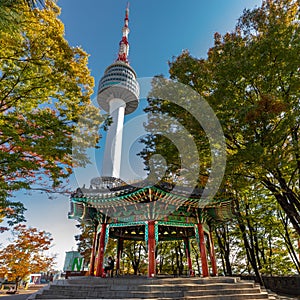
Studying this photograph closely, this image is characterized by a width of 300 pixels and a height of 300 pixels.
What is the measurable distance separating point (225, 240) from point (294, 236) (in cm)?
549

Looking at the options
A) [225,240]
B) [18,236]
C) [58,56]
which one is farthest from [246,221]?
[18,236]

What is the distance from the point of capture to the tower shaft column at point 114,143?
40906mm

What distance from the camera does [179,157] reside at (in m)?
11.4

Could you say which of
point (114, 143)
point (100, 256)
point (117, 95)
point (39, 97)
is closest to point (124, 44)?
point (117, 95)

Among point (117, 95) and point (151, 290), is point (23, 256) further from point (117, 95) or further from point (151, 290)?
point (117, 95)

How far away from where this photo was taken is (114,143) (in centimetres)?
4262

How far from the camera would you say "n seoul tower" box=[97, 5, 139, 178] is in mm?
41619

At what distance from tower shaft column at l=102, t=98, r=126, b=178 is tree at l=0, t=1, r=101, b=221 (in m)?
30.7

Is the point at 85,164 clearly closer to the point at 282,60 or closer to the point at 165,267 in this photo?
the point at 282,60

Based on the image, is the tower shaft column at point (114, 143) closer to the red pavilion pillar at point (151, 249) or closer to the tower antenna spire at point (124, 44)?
the tower antenna spire at point (124, 44)

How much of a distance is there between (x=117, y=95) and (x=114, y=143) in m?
11.0

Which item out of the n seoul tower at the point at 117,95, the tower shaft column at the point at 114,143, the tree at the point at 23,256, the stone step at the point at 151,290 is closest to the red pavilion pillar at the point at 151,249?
the stone step at the point at 151,290

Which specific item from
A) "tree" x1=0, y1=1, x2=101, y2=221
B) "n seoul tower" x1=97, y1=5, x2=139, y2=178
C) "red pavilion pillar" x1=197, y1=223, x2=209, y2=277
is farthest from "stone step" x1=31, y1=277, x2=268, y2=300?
"n seoul tower" x1=97, y1=5, x2=139, y2=178

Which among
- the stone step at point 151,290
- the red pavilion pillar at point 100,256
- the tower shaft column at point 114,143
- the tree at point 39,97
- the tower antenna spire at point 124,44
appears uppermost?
the tower antenna spire at point 124,44
